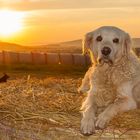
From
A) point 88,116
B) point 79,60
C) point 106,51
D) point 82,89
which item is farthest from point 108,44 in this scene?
point 79,60

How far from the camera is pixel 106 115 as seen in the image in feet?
20.8

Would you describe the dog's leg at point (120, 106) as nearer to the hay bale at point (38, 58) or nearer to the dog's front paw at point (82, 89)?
the dog's front paw at point (82, 89)

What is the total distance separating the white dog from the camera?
6.97m

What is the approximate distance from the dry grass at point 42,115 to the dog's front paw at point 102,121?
9cm

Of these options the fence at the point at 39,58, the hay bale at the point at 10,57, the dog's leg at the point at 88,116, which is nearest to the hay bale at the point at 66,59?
the fence at the point at 39,58

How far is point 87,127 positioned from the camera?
6023 mm

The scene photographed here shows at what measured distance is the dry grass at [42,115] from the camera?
6116 millimetres

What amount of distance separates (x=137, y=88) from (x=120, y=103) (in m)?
0.48

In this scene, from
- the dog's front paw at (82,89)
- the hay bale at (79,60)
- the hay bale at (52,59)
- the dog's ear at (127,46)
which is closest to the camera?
the dog's ear at (127,46)

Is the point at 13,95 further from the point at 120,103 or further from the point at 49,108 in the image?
the point at 120,103

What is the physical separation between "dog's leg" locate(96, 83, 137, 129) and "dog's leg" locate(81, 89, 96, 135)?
0.31ft

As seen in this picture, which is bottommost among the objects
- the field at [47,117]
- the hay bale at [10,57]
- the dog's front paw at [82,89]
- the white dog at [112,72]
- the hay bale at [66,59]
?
the hay bale at [10,57]

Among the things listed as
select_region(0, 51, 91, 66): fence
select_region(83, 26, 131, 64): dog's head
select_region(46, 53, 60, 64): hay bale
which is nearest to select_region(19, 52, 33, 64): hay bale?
select_region(0, 51, 91, 66): fence

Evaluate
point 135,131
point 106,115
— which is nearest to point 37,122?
point 106,115
